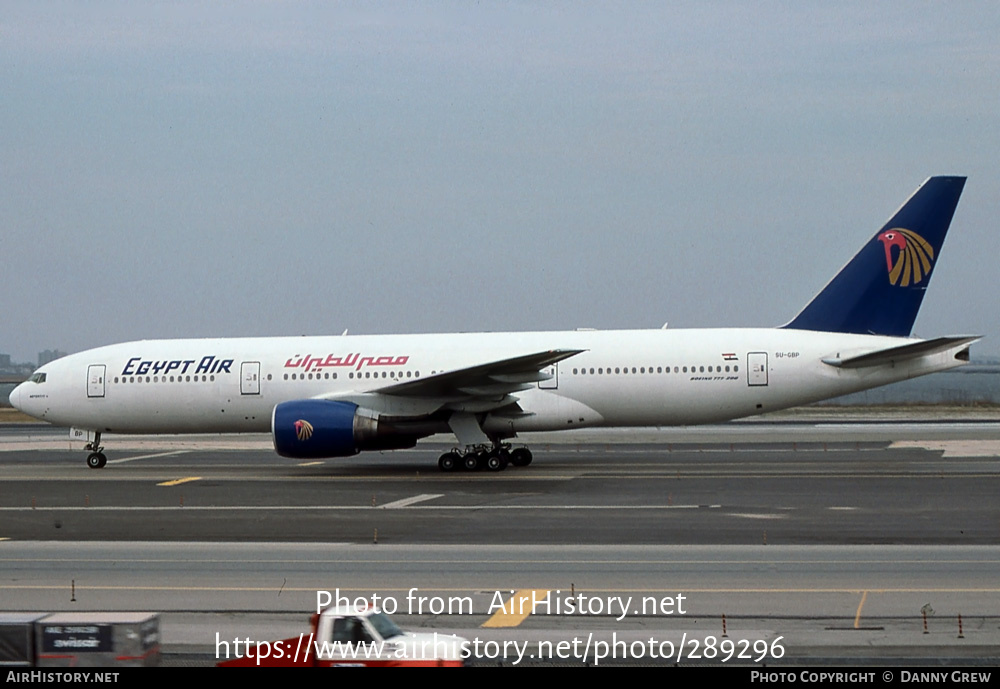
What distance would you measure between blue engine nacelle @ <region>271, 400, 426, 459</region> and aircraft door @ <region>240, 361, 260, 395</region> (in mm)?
3294

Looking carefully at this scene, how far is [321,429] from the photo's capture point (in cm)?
2800

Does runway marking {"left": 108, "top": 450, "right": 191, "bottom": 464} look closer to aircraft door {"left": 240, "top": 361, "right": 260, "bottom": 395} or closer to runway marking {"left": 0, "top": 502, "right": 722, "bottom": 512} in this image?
aircraft door {"left": 240, "top": 361, "right": 260, "bottom": 395}

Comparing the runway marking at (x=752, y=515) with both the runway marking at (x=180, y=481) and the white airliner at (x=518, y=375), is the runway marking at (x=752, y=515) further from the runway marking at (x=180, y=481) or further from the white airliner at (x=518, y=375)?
the runway marking at (x=180, y=481)

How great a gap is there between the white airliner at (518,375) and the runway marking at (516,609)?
47.7 ft

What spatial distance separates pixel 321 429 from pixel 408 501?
566 cm

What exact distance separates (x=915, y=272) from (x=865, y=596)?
757 inches

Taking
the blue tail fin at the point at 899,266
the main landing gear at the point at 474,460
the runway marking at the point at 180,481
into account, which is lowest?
the runway marking at the point at 180,481

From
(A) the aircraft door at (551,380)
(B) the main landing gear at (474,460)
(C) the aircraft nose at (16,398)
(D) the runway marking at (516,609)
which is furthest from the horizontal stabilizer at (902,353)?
(C) the aircraft nose at (16,398)

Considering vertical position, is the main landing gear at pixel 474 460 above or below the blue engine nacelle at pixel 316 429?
below

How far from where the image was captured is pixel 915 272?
3019 cm

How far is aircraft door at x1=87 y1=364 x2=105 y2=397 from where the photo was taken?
3247 cm

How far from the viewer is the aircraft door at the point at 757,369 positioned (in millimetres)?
29766

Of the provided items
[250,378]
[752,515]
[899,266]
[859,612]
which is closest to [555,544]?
[752,515]

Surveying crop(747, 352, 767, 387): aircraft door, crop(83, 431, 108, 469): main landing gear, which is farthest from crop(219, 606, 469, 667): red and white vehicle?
crop(83, 431, 108, 469): main landing gear
